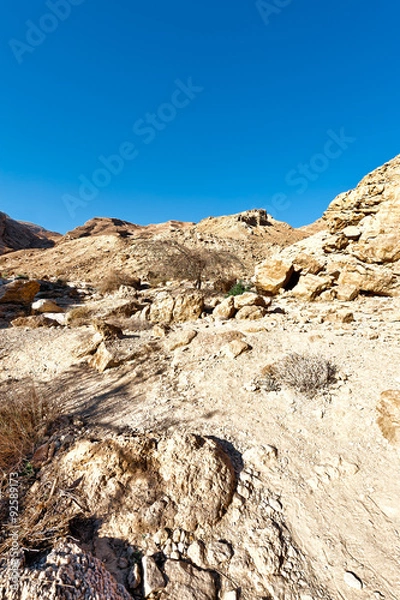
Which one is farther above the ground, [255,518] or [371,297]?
[371,297]

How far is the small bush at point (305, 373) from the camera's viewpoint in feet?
12.1

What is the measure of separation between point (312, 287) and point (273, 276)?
48.6 inches

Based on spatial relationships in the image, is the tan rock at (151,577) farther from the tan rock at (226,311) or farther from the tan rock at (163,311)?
the tan rock at (163,311)

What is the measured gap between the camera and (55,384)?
4.59 meters

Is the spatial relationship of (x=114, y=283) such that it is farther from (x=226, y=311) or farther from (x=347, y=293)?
(x=347, y=293)

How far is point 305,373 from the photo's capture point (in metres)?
3.76

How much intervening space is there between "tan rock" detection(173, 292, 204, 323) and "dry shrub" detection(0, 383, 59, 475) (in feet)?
12.2

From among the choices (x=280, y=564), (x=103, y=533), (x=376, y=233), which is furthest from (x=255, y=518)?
(x=376, y=233)

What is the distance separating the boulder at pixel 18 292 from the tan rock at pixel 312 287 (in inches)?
394

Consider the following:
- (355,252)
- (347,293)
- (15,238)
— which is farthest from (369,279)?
(15,238)

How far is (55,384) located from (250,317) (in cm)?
408

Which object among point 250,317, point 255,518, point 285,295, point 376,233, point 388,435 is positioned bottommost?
point 255,518

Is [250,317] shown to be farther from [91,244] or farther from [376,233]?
[91,244]

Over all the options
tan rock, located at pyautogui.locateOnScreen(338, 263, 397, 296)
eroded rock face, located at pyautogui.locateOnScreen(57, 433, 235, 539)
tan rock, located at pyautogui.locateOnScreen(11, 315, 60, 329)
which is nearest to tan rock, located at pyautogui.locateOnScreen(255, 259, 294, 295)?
tan rock, located at pyautogui.locateOnScreen(338, 263, 397, 296)
